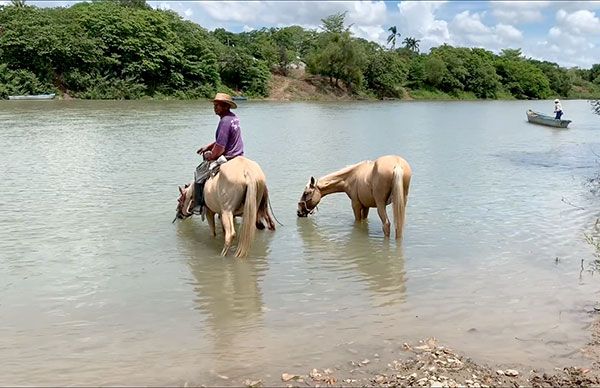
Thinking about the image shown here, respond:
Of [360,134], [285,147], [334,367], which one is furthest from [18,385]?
[360,134]

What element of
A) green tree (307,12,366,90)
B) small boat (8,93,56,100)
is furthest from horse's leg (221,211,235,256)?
green tree (307,12,366,90)

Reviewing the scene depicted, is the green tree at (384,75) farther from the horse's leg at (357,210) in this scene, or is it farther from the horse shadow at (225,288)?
the horse shadow at (225,288)

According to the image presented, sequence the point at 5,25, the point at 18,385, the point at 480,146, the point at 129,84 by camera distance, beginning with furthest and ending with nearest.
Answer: the point at 129,84, the point at 5,25, the point at 480,146, the point at 18,385

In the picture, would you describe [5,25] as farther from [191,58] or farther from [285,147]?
[285,147]

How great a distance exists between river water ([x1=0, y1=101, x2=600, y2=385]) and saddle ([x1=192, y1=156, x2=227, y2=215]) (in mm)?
542

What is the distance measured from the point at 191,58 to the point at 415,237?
185 ft

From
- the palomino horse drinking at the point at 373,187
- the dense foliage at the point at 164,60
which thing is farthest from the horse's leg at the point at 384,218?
the dense foliage at the point at 164,60

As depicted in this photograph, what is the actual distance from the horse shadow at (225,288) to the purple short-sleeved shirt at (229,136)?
144 centimetres

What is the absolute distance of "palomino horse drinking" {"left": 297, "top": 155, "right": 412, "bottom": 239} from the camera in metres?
8.87

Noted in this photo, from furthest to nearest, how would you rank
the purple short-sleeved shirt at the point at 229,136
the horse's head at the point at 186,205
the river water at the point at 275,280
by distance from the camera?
the horse's head at the point at 186,205 < the purple short-sleeved shirt at the point at 229,136 < the river water at the point at 275,280

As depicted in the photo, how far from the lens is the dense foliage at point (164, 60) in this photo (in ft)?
173

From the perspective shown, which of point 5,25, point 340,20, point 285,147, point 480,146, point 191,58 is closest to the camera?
point 285,147

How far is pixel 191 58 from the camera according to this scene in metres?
62.0

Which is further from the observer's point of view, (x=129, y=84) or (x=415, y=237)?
(x=129, y=84)
